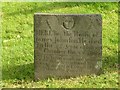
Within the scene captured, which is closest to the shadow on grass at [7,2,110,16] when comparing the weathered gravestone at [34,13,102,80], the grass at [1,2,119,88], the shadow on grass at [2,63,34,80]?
the grass at [1,2,119,88]

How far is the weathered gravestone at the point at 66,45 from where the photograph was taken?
745cm

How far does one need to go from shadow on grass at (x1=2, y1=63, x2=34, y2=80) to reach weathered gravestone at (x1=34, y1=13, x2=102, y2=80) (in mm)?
418

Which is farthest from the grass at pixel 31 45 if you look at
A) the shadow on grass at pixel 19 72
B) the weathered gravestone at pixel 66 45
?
the weathered gravestone at pixel 66 45

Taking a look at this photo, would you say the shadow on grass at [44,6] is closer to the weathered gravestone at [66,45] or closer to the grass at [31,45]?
the grass at [31,45]

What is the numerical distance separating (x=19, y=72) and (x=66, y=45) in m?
1.29

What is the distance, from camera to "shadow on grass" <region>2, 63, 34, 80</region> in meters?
7.84

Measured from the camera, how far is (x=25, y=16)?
432 inches

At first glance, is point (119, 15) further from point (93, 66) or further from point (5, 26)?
point (93, 66)

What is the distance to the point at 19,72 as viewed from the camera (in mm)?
8094

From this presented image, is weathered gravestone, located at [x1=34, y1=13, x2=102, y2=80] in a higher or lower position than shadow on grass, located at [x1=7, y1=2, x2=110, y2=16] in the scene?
lower

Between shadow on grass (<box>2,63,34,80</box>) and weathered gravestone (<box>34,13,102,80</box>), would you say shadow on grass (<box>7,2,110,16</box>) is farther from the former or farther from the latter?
weathered gravestone (<box>34,13,102,80</box>)

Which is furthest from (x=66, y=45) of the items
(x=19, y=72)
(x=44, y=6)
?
(x=44, y=6)

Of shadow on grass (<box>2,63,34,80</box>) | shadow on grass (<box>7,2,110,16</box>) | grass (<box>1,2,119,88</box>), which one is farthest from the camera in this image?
shadow on grass (<box>7,2,110,16</box>)

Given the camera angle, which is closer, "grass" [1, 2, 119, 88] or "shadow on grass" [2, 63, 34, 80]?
"grass" [1, 2, 119, 88]
